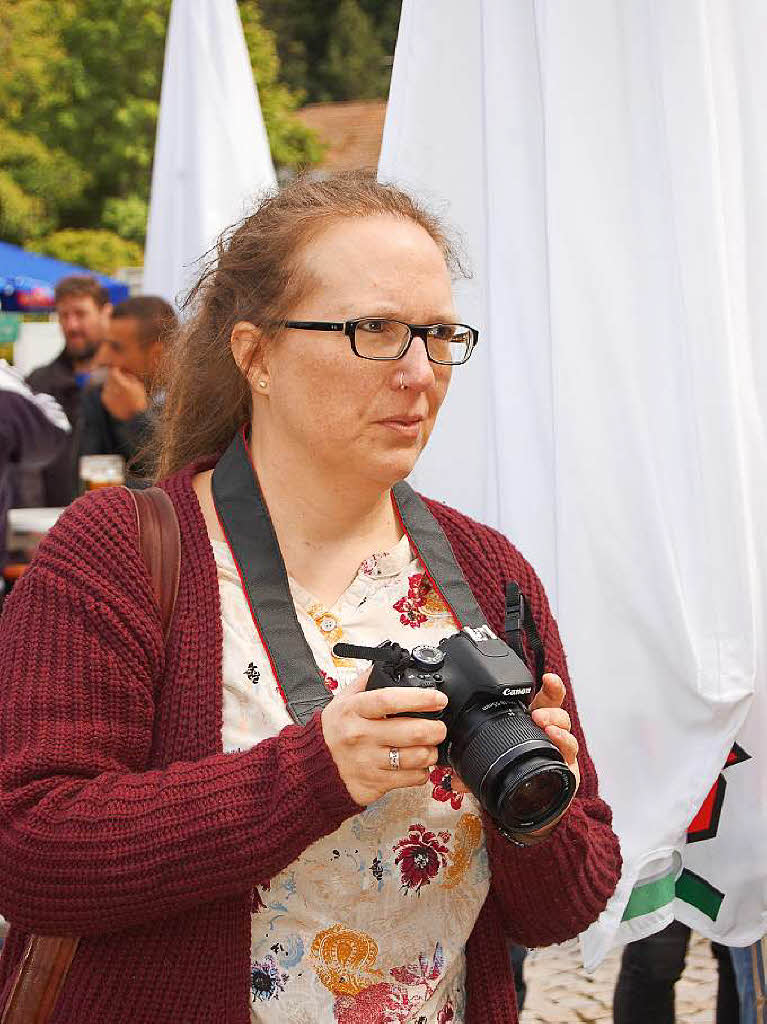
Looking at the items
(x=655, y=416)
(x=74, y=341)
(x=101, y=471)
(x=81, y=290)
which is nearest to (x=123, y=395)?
(x=101, y=471)

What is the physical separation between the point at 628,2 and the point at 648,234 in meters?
0.42

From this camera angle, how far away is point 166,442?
2027 mm

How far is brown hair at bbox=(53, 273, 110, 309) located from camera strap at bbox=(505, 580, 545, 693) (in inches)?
221

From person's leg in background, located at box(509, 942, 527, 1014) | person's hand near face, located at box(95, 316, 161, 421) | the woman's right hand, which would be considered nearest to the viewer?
the woman's right hand

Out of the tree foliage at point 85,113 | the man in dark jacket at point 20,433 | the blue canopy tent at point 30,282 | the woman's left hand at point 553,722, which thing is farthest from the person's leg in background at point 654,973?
the tree foliage at point 85,113

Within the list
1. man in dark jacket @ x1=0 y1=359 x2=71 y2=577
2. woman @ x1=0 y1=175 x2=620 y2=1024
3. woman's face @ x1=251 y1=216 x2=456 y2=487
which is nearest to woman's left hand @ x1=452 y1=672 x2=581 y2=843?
woman @ x1=0 y1=175 x2=620 y2=1024

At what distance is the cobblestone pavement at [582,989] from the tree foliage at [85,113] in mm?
24510

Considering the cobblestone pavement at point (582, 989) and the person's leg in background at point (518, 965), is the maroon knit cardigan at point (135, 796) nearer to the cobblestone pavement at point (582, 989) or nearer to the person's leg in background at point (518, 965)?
the person's leg in background at point (518, 965)

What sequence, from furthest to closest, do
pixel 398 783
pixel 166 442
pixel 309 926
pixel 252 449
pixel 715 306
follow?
pixel 715 306 → pixel 166 442 → pixel 252 449 → pixel 309 926 → pixel 398 783

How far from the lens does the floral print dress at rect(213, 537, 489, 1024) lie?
5.15 feet

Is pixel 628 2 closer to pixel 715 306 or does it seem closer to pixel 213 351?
pixel 715 306

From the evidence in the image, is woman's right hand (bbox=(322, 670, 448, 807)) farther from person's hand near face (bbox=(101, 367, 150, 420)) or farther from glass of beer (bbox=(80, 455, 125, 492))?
person's hand near face (bbox=(101, 367, 150, 420))

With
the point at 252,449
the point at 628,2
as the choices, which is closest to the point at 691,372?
the point at 628,2

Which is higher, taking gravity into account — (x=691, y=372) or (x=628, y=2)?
(x=628, y=2)
